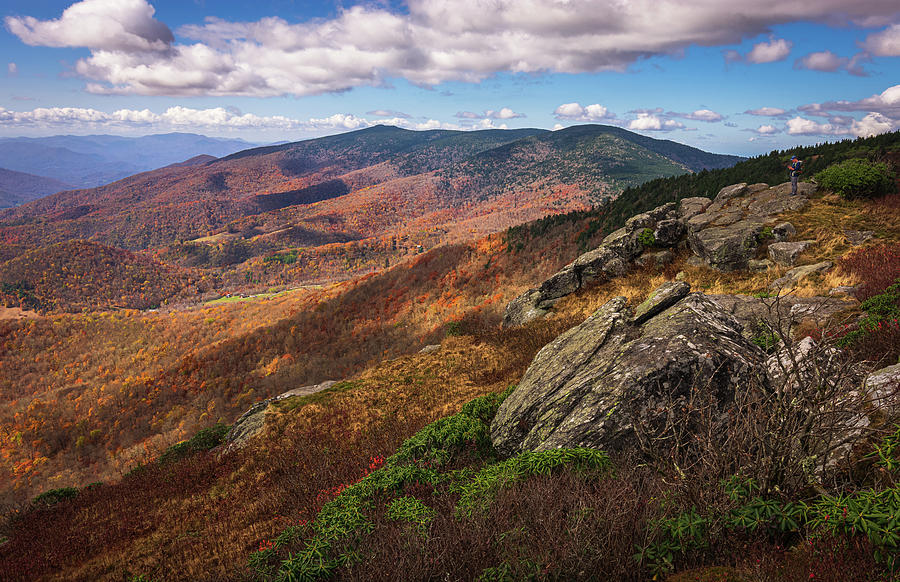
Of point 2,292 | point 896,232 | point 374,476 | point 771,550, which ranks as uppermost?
point 896,232

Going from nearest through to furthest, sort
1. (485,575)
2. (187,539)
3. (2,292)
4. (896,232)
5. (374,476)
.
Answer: (485,575) < (374,476) < (187,539) < (896,232) < (2,292)

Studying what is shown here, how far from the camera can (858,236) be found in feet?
59.4

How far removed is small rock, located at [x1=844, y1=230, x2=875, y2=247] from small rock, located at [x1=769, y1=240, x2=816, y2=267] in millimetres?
1384

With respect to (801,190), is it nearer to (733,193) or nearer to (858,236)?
(733,193)

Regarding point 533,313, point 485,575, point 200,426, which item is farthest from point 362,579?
point 200,426

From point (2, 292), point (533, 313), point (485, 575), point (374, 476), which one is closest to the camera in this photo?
point (485, 575)

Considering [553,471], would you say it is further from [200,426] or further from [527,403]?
[200,426]

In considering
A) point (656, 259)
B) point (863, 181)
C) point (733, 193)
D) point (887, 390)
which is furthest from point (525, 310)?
point (887, 390)

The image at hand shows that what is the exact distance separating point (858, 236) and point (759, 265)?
406cm

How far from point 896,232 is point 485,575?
80.8 feet

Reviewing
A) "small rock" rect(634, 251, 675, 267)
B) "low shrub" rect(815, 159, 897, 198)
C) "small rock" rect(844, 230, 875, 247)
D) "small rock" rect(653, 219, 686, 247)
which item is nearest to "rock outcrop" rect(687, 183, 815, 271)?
"small rock" rect(653, 219, 686, 247)

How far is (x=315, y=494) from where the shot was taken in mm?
10047

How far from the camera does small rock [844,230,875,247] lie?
17.7m

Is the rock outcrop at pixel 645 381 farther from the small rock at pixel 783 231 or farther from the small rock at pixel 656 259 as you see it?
the small rock at pixel 656 259
